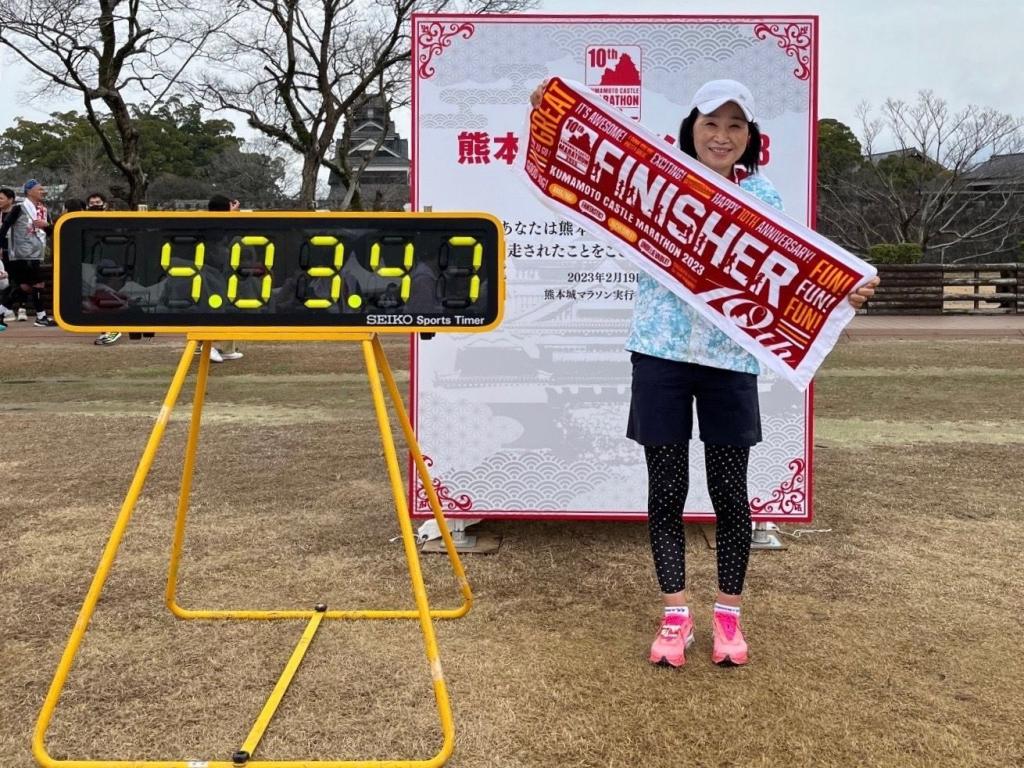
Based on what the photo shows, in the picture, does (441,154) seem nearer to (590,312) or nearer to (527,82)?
(527,82)

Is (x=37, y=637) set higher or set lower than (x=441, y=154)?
lower

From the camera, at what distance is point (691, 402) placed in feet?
9.24

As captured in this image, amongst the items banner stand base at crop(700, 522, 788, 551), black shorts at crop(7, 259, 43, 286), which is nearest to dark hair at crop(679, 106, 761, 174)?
banner stand base at crop(700, 522, 788, 551)

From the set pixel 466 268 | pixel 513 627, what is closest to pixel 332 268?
pixel 466 268

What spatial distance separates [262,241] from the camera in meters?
2.49

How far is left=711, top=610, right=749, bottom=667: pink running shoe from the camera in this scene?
2.86m

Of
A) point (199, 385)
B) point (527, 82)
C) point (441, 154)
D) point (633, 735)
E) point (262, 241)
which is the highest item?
point (527, 82)

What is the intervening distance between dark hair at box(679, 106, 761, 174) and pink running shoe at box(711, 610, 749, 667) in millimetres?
1324

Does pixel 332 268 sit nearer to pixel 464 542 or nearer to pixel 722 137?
pixel 722 137

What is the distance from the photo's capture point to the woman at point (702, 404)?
2.75m

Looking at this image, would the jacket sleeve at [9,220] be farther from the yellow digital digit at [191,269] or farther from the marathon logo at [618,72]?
the yellow digital digit at [191,269]

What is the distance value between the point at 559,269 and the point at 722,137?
127cm

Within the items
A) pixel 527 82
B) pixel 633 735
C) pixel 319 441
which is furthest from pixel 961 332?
pixel 633 735

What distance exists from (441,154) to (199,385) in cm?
151
